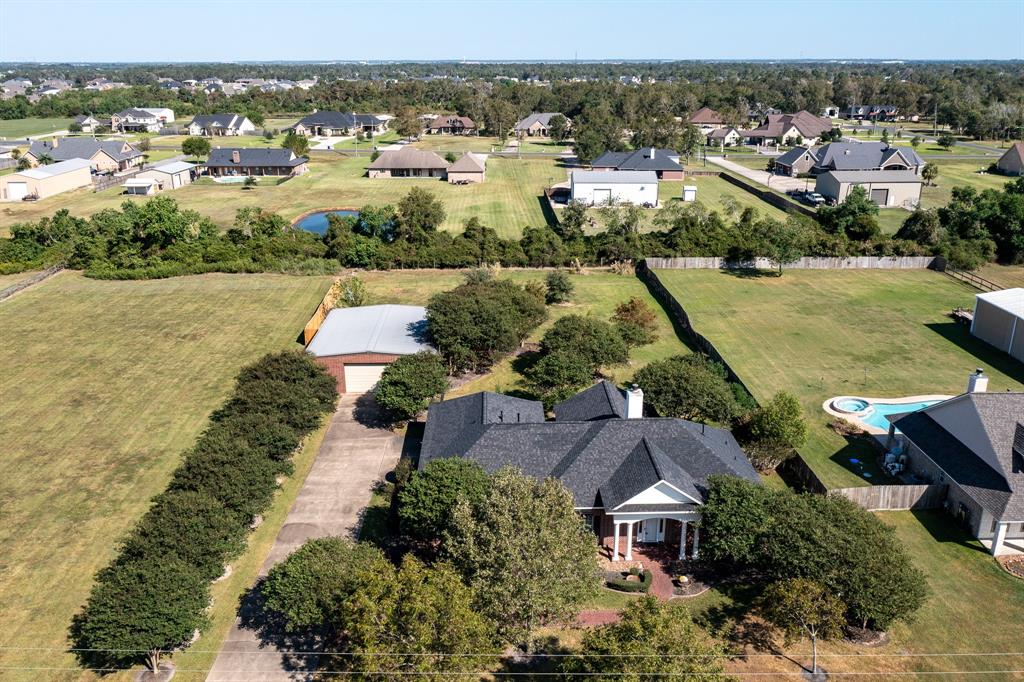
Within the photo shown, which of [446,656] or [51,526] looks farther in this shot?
[51,526]

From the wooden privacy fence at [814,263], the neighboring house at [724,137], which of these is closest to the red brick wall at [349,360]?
the wooden privacy fence at [814,263]

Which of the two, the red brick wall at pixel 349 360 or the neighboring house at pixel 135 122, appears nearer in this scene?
the red brick wall at pixel 349 360

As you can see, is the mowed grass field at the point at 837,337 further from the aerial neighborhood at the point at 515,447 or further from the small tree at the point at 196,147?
the small tree at the point at 196,147

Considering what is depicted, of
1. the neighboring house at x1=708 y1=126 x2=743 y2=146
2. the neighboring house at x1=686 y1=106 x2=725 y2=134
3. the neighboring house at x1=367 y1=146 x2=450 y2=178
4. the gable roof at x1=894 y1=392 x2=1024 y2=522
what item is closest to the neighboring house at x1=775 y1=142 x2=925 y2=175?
the neighboring house at x1=708 y1=126 x2=743 y2=146

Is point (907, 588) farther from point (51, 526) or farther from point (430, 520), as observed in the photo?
point (51, 526)

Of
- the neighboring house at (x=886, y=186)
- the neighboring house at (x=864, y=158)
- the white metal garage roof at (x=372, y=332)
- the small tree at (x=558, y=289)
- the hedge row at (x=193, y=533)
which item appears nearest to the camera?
the hedge row at (x=193, y=533)

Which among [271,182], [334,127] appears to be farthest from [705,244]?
[334,127]
